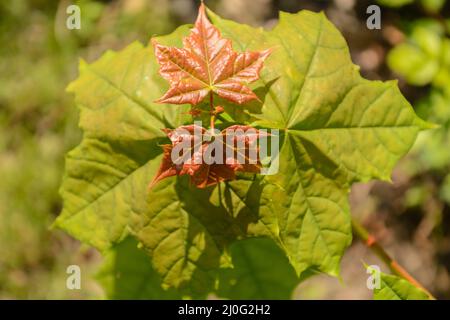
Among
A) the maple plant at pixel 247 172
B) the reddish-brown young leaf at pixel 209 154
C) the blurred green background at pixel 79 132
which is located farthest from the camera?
the blurred green background at pixel 79 132

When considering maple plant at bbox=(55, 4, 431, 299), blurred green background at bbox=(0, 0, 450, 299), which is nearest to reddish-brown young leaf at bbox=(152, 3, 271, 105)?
maple plant at bbox=(55, 4, 431, 299)

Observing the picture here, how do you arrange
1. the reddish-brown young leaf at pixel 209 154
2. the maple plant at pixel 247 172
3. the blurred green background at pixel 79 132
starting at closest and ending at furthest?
the reddish-brown young leaf at pixel 209 154 → the maple plant at pixel 247 172 → the blurred green background at pixel 79 132

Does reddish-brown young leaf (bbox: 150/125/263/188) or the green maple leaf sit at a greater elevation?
reddish-brown young leaf (bbox: 150/125/263/188)

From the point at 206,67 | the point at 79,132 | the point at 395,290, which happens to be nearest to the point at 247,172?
the point at 206,67

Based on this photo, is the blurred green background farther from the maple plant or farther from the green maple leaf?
the green maple leaf

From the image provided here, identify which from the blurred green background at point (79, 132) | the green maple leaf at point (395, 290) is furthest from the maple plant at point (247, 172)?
the blurred green background at point (79, 132)

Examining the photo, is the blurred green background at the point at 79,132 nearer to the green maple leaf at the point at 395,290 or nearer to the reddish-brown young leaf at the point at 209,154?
the green maple leaf at the point at 395,290
